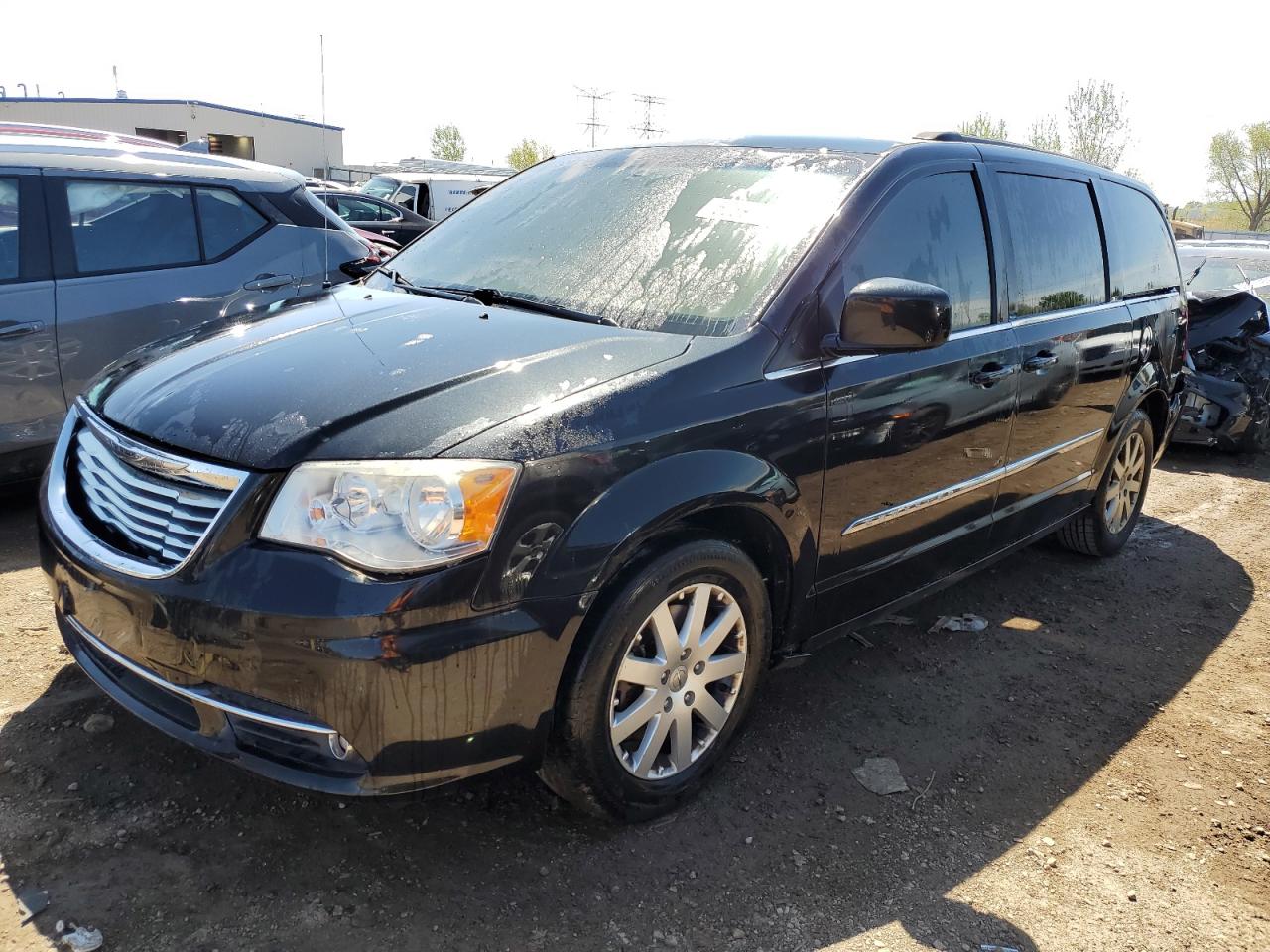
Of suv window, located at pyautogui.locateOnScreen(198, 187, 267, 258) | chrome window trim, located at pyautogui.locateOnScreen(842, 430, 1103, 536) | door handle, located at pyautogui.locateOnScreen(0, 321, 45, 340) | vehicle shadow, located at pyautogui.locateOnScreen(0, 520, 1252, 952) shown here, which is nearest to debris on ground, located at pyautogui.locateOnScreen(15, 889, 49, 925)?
vehicle shadow, located at pyautogui.locateOnScreen(0, 520, 1252, 952)

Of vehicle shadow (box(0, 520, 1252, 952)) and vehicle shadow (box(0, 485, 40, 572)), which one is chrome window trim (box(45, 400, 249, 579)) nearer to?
vehicle shadow (box(0, 520, 1252, 952))

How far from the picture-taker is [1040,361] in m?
3.67

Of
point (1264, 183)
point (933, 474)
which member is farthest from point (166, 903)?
point (1264, 183)

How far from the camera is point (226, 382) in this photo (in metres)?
2.44

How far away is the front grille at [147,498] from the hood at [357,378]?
0.05 meters

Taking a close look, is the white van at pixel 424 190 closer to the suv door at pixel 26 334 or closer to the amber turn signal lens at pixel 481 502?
the suv door at pixel 26 334


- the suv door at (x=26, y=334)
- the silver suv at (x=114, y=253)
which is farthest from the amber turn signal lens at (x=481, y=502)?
the suv door at (x=26, y=334)

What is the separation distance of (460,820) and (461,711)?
2.16 ft

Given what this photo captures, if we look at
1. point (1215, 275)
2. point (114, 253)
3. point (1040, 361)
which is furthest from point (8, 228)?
point (1215, 275)

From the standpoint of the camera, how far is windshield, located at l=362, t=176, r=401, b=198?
21.6 meters

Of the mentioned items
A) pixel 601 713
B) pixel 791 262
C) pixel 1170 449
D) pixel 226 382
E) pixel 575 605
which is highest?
pixel 791 262

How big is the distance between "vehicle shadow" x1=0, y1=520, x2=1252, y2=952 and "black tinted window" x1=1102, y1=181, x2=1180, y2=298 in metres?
2.06

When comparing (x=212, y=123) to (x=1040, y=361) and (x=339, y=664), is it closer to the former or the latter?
→ (x=1040, y=361)

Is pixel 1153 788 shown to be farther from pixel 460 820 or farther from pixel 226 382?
pixel 226 382
